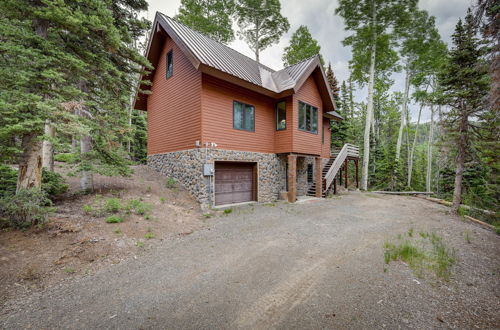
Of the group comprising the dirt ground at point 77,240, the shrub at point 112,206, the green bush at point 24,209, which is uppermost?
the green bush at point 24,209

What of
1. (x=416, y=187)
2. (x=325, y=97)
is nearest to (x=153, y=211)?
(x=325, y=97)

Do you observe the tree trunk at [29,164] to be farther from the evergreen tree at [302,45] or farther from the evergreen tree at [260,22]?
the evergreen tree at [302,45]

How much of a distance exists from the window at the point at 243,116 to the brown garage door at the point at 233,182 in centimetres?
196

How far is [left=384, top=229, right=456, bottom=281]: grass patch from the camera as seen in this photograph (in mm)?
3859

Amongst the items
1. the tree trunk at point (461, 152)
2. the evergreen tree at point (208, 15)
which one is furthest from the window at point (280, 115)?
the evergreen tree at point (208, 15)

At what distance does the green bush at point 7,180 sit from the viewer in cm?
464

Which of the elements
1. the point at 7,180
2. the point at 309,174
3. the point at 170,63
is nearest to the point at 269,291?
the point at 7,180

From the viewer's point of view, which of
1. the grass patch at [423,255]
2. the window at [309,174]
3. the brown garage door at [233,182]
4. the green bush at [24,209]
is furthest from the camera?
the window at [309,174]

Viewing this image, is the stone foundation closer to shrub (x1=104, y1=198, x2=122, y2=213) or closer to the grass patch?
shrub (x1=104, y1=198, x2=122, y2=213)

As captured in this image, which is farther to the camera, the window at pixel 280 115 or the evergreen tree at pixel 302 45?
the evergreen tree at pixel 302 45

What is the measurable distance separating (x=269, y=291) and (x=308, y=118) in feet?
34.7

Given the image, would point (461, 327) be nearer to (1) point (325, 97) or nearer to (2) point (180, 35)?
(2) point (180, 35)

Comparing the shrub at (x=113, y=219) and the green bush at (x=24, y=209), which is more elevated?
the green bush at (x=24, y=209)

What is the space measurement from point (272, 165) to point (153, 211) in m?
6.81
